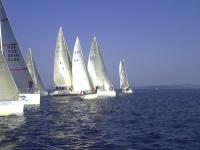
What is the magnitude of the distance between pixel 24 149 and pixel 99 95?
62.7m

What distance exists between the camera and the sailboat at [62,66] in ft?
295

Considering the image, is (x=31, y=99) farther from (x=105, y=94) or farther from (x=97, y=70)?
(x=105, y=94)

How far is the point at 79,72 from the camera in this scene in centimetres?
7556

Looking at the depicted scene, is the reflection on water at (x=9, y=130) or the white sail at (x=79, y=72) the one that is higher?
the white sail at (x=79, y=72)

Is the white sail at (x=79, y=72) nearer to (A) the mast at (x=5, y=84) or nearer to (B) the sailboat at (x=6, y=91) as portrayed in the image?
(B) the sailboat at (x=6, y=91)

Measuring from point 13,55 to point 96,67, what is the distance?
3599cm

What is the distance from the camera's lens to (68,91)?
291 feet

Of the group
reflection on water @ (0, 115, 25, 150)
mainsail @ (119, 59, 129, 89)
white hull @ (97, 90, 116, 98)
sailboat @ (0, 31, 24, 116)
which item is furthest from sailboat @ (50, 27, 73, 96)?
reflection on water @ (0, 115, 25, 150)

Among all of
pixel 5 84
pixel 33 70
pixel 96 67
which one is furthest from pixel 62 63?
pixel 5 84

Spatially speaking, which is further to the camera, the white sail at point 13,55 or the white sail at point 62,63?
the white sail at point 62,63

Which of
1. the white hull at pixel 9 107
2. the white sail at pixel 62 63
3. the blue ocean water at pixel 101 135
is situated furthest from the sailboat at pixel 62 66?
the blue ocean water at pixel 101 135

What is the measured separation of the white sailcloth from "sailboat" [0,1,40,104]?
32.1 m

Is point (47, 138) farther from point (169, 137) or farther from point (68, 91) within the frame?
point (68, 91)

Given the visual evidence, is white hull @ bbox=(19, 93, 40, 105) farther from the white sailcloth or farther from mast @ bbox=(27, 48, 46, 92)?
mast @ bbox=(27, 48, 46, 92)
